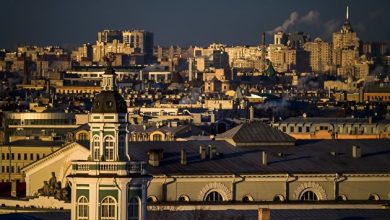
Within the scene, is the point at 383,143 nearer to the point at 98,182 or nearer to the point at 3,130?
the point at 98,182

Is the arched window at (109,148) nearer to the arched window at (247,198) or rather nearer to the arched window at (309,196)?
the arched window at (247,198)

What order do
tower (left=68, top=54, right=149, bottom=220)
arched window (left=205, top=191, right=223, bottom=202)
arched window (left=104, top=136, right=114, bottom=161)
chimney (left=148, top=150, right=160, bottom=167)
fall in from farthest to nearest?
arched window (left=205, top=191, right=223, bottom=202), chimney (left=148, top=150, right=160, bottom=167), arched window (left=104, top=136, right=114, bottom=161), tower (left=68, top=54, right=149, bottom=220)

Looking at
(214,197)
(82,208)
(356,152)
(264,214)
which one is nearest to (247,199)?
(214,197)

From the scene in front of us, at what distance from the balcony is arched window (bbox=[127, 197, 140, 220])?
0.38 meters

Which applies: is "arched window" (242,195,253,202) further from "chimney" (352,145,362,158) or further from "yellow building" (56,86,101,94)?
"yellow building" (56,86,101,94)

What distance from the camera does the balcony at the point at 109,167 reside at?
33.5 meters

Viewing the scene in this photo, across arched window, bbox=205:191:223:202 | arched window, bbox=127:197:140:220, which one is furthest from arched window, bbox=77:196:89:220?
arched window, bbox=205:191:223:202

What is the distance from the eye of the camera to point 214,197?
43.6 meters

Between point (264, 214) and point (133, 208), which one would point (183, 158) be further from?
point (133, 208)

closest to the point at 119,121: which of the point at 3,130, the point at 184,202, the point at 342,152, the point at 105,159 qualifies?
the point at 105,159

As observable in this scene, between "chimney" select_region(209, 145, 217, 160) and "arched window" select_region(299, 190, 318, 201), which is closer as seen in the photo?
"arched window" select_region(299, 190, 318, 201)

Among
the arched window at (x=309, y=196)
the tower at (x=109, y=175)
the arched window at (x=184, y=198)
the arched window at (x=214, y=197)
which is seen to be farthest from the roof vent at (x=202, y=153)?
the tower at (x=109, y=175)

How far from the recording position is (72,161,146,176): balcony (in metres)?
33.5

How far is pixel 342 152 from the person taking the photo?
47000 millimetres
